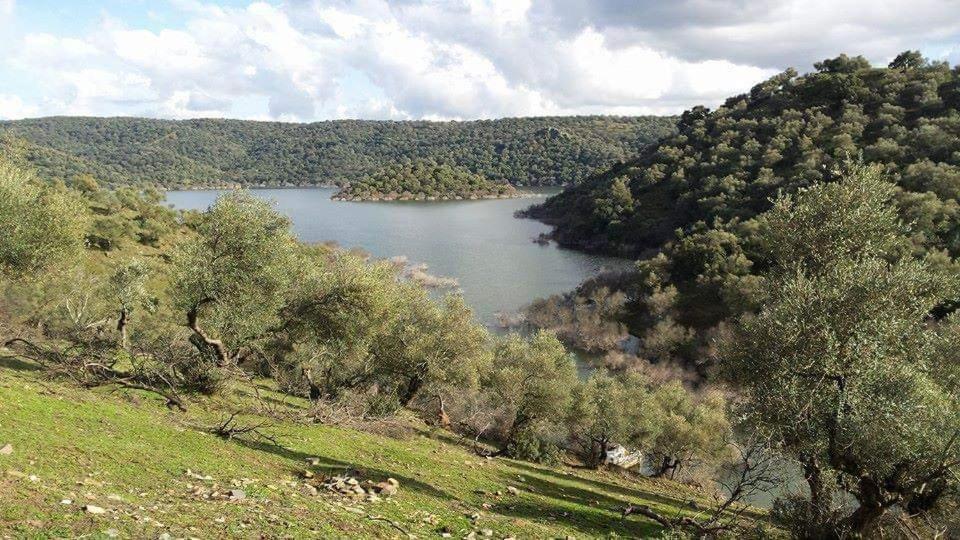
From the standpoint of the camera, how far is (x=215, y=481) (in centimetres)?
1223

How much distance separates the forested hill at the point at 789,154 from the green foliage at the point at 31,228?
67397mm

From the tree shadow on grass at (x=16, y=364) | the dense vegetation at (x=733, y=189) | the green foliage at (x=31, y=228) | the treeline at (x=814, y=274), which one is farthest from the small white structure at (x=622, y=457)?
the green foliage at (x=31, y=228)

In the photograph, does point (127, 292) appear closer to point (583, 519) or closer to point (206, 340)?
point (206, 340)

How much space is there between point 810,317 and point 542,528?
9.02 metres

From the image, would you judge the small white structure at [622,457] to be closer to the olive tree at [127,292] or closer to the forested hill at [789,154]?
the olive tree at [127,292]

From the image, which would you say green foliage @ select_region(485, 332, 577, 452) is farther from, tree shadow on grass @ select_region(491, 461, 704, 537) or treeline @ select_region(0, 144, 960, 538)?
tree shadow on grass @ select_region(491, 461, 704, 537)

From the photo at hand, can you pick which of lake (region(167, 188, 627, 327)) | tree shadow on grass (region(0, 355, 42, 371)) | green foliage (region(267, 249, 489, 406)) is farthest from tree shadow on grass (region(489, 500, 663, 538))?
lake (region(167, 188, 627, 327))

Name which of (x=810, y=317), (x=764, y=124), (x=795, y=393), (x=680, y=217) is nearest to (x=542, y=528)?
(x=795, y=393)

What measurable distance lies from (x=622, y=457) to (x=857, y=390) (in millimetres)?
22842

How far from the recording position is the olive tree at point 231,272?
69.4ft

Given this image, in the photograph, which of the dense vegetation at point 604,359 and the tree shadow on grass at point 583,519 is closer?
the dense vegetation at point 604,359

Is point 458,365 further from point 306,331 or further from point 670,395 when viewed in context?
point 670,395

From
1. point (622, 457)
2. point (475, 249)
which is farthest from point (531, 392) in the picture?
point (475, 249)

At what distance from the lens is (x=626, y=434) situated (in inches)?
1288
